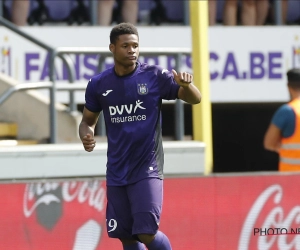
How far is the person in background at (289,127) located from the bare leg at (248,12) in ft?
17.6

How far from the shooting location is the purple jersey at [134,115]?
7.19m

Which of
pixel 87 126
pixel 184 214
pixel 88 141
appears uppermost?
pixel 87 126

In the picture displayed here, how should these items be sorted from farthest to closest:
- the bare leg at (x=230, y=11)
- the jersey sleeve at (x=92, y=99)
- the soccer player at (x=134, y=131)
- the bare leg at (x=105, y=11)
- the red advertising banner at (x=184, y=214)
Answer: the bare leg at (x=230, y=11) → the bare leg at (x=105, y=11) → the red advertising banner at (x=184, y=214) → the jersey sleeve at (x=92, y=99) → the soccer player at (x=134, y=131)

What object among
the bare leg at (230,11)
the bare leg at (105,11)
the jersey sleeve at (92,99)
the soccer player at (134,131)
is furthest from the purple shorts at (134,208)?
the bare leg at (230,11)

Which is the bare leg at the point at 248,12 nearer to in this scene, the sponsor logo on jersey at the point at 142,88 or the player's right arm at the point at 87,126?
the player's right arm at the point at 87,126

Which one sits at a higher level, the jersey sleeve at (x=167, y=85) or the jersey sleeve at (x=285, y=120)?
the jersey sleeve at (x=167, y=85)

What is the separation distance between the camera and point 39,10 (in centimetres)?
1354

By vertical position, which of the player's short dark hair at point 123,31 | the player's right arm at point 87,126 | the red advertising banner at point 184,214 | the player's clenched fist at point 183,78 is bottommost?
the red advertising banner at point 184,214

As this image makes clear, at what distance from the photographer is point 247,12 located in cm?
1416

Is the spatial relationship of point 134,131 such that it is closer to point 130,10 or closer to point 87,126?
point 87,126

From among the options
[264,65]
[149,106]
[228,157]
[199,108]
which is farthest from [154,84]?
[228,157]

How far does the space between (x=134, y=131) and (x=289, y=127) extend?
2063mm

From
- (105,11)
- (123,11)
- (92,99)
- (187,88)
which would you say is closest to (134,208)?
(92,99)

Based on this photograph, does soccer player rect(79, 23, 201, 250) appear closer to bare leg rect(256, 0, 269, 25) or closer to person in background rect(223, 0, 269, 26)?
person in background rect(223, 0, 269, 26)
